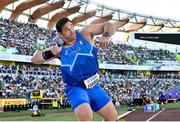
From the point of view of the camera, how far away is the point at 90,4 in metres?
60.1

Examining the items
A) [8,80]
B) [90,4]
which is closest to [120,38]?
[90,4]

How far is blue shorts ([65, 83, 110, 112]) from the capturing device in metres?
6.57

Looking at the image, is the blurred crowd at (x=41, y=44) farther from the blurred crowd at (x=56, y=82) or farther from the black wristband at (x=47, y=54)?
the black wristband at (x=47, y=54)

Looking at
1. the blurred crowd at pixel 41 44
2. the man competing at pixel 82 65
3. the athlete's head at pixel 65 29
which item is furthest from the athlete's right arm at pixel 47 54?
the blurred crowd at pixel 41 44

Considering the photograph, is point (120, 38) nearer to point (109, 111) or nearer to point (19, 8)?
point (19, 8)

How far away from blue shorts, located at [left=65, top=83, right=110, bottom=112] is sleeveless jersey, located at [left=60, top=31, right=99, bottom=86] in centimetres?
13

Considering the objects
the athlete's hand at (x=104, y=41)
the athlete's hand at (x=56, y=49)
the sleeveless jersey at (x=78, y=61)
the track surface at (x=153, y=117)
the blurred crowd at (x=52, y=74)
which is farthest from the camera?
the blurred crowd at (x=52, y=74)

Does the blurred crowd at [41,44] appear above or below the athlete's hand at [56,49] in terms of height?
above

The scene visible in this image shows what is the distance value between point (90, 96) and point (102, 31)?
107cm

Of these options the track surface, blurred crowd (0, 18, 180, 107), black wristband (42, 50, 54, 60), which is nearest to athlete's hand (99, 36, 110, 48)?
black wristband (42, 50, 54, 60)

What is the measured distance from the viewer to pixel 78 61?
22.0ft

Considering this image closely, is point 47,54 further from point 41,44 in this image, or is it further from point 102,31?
point 41,44

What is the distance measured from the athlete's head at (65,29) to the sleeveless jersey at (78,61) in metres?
0.14

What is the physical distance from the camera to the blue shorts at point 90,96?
6.57 metres
